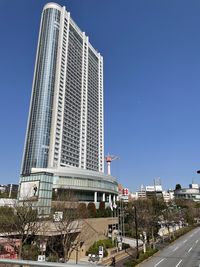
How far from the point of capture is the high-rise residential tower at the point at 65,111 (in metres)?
107

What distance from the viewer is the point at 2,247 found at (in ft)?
81.9

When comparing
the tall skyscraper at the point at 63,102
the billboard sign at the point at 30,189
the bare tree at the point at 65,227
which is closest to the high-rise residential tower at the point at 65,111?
the tall skyscraper at the point at 63,102

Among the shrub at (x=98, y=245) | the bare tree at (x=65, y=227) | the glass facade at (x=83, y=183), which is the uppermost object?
the glass facade at (x=83, y=183)

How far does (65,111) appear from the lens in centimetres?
12056

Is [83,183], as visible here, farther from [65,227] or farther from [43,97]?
[65,227]

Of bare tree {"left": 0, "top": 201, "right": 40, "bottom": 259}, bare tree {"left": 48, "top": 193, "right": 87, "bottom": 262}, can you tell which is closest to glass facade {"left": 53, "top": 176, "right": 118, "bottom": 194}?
bare tree {"left": 48, "top": 193, "right": 87, "bottom": 262}

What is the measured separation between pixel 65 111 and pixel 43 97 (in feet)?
41.5

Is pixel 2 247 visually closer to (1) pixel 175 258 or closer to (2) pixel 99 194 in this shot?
(1) pixel 175 258

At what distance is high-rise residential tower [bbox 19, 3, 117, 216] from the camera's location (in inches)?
4198

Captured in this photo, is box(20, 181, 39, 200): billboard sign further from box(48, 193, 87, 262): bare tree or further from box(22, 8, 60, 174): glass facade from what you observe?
box(22, 8, 60, 174): glass facade

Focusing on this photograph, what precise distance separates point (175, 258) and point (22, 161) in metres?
86.2

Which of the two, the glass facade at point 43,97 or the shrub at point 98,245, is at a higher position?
the glass facade at point 43,97

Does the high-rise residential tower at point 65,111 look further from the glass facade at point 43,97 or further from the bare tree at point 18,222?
the bare tree at point 18,222

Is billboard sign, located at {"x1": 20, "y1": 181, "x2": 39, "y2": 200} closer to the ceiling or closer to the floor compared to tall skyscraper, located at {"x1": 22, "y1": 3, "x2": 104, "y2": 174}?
closer to the floor
